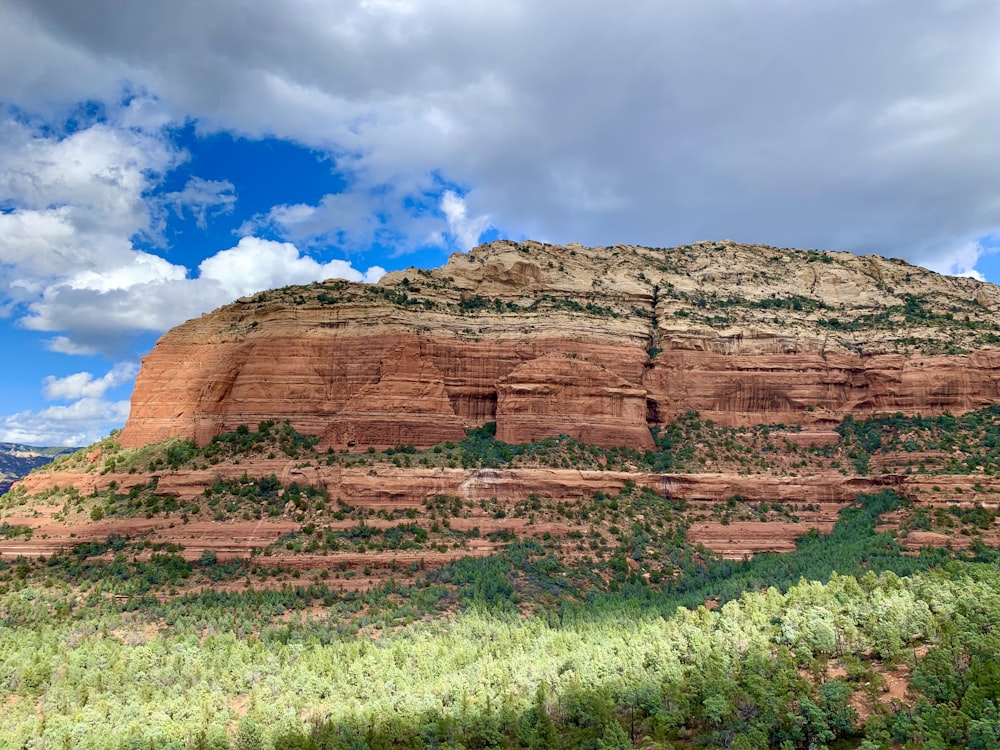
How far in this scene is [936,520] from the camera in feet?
170

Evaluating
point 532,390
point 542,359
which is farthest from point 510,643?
point 542,359

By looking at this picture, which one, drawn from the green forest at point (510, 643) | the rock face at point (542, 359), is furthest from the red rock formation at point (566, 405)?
the green forest at point (510, 643)

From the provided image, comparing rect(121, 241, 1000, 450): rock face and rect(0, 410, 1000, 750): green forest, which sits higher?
rect(121, 241, 1000, 450): rock face

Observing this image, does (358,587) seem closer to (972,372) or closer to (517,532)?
(517,532)

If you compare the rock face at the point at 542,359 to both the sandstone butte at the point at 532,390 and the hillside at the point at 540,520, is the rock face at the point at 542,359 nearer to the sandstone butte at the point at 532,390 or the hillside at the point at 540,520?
the sandstone butte at the point at 532,390

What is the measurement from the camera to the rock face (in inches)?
2486

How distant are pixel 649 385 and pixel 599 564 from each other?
24.9 metres

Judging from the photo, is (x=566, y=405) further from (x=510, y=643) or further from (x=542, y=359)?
(x=510, y=643)

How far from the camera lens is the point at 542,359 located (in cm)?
6575

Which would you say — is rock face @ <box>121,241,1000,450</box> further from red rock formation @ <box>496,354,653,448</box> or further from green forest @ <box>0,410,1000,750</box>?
green forest @ <box>0,410,1000,750</box>

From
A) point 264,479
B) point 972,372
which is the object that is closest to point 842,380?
point 972,372

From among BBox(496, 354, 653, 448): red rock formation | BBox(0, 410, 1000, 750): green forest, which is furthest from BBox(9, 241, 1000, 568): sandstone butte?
BBox(0, 410, 1000, 750): green forest

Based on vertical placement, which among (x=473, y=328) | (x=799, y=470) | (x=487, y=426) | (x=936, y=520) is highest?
(x=473, y=328)

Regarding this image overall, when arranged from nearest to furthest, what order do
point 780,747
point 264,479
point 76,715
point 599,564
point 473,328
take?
1. point 780,747
2. point 76,715
3. point 599,564
4. point 264,479
5. point 473,328
